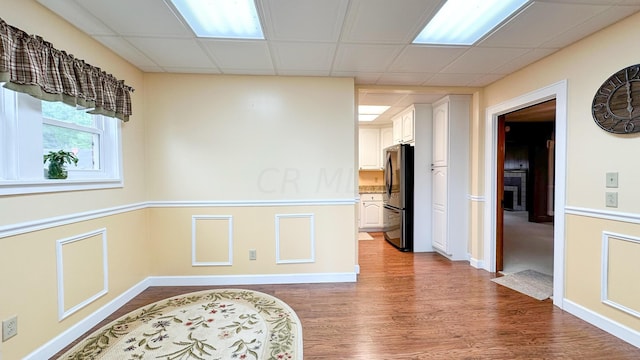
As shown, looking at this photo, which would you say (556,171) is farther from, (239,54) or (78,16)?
(78,16)

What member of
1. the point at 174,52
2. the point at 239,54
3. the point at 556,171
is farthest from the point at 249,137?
the point at 556,171

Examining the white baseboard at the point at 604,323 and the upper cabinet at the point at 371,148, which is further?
the upper cabinet at the point at 371,148

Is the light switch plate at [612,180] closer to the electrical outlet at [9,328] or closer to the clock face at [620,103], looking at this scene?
the clock face at [620,103]

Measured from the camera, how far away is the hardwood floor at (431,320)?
2.00 meters

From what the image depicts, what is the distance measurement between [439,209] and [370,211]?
74.3 inches

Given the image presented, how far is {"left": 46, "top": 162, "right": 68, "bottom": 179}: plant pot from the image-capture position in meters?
1.98

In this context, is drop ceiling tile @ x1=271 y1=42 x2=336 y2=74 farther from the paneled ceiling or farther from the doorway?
the doorway

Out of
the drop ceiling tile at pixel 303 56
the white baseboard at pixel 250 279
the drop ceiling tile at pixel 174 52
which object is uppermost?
the drop ceiling tile at pixel 174 52

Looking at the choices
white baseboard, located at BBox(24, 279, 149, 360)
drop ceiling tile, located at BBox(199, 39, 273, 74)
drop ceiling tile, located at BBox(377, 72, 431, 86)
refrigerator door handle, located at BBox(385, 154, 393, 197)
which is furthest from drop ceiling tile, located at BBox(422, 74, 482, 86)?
white baseboard, located at BBox(24, 279, 149, 360)

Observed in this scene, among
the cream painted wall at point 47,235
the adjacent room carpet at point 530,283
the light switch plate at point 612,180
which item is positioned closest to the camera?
the cream painted wall at point 47,235

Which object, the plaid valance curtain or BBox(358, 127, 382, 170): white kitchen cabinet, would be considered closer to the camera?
the plaid valance curtain

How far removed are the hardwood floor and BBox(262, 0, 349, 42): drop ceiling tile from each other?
241 cm

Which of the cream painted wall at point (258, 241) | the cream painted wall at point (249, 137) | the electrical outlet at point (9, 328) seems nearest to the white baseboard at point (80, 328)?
the electrical outlet at point (9, 328)

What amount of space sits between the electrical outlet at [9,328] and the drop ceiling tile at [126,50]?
6.98 feet
